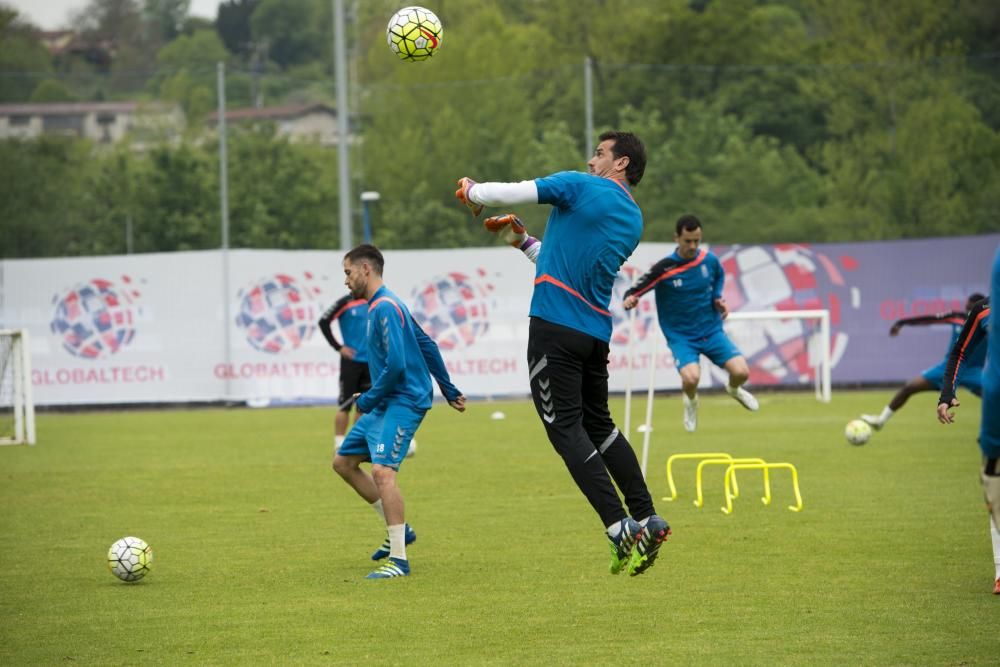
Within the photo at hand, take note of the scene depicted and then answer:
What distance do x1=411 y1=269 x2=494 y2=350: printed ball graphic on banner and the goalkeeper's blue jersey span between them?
20.6 m

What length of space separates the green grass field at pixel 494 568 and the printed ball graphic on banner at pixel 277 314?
10.0 m

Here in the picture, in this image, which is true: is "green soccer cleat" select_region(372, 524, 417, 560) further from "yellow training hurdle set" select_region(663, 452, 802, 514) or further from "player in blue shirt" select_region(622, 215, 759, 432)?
"player in blue shirt" select_region(622, 215, 759, 432)

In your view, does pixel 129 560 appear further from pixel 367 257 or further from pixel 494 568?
pixel 367 257

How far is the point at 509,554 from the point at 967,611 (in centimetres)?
344

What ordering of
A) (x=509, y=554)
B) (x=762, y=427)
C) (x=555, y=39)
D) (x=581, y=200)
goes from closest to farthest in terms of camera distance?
(x=581, y=200)
(x=509, y=554)
(x=762, y=427)
(x=555, y=39)

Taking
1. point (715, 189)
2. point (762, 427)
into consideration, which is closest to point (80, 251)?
point (715, 189)

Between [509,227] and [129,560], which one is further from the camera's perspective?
[129,560]

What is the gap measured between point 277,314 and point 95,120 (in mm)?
26669

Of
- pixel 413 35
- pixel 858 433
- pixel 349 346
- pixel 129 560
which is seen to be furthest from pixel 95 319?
pixel 129 560

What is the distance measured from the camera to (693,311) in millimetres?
16062

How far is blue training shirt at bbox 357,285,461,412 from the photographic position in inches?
376

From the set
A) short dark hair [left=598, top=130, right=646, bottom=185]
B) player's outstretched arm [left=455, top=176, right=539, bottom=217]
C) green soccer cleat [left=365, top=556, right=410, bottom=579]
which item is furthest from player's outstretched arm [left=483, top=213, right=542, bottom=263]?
green soccer cleat [left=365, top=556, right=410, bottom=579]

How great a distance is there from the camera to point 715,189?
3694cm

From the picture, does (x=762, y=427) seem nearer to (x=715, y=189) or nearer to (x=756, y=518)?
(x=756, y=518)
